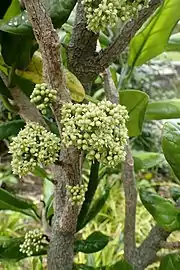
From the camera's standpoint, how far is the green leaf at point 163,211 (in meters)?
0.65

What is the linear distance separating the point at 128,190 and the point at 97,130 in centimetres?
29

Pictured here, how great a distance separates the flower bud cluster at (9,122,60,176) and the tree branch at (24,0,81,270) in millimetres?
22

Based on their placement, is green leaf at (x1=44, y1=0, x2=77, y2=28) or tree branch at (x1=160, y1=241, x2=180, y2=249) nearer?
green leaf at (x1=44, y1=0, x2=77, y2=28)

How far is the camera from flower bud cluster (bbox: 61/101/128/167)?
43 centimetres

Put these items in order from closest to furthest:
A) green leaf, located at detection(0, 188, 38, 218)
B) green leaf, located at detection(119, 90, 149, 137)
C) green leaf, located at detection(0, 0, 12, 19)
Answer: green leaf, located at detection(0, 0, 12, 19) → green leaf, located at detection(119, 90, 149, 137) → green leaf, located at detection(0, 188, 38, 218)

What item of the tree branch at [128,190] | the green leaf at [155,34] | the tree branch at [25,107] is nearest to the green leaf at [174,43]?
the green leaf at [155,34]

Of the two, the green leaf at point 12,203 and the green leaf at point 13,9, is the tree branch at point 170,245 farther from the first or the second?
the green leaf at point 13,9

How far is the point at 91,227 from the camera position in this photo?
1.86 m

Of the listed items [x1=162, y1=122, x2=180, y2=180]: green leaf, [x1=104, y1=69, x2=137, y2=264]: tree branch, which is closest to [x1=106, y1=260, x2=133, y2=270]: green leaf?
[x1=104, y1=69, x2=137, y2=264]: tree branch

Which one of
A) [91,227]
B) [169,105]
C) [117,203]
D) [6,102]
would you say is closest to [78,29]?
[6,102]

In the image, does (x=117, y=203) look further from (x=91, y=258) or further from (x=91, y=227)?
(x=91, y=258)

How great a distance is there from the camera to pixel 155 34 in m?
0.73

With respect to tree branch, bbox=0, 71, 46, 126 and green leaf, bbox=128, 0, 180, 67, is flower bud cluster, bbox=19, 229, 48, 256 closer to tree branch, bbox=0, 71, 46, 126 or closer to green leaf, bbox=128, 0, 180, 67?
tree branch, bbox=0, 71, 46, 126

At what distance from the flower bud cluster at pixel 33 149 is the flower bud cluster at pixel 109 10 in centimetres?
11
